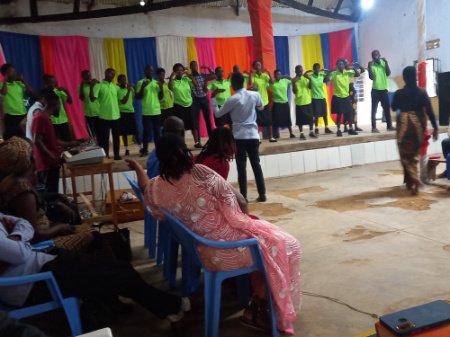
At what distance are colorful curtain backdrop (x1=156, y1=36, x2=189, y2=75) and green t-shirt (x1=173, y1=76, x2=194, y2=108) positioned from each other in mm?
3312

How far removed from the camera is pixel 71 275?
1971mm

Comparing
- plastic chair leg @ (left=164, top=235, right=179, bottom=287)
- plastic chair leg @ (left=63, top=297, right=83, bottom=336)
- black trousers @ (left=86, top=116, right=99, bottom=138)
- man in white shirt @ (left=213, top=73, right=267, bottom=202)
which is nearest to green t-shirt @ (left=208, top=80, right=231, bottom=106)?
black trousers @ (left=86, top=116, right=99, bottom=138)

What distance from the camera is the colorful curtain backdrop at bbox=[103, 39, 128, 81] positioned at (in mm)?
9656

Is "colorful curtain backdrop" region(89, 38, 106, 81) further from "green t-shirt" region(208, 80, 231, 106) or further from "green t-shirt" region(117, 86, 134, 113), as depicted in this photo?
"green t-shirt" region(208, 80, 231, 106)

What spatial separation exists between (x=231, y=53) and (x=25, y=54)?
4759mm

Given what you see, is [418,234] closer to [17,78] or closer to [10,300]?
[10,300]

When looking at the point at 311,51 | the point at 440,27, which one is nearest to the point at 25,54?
the point at 311,51

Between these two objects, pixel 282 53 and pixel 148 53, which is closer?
pixel 148 53

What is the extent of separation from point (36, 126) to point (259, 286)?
2.69 m

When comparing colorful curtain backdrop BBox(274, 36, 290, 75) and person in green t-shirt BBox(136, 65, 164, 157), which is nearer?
person in green t-shirt BBox(136, 65, 164, 157)

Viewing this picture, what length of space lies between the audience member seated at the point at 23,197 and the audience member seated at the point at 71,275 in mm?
93

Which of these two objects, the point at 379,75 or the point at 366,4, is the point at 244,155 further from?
the point at 366,4

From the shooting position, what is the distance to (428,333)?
56.8 inches

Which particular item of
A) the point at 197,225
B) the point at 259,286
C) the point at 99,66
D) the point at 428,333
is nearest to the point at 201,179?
the point at 197,225
